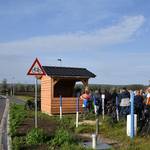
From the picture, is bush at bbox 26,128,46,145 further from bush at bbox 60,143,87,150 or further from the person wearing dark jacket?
the person wearing dark jacket

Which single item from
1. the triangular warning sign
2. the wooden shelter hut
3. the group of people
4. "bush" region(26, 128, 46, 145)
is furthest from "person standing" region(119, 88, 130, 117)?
the wooden shelter hut

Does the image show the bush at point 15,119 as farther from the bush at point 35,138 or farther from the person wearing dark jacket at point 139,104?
the person wearing dark jacket at point 139,104

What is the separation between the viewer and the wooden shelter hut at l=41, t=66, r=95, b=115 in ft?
84.6

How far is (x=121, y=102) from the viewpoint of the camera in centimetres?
1761

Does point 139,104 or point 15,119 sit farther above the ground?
point 139,104

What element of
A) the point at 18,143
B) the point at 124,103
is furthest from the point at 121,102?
the point at 18,143

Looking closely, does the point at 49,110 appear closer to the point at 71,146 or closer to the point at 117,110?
A: the point at 117,110

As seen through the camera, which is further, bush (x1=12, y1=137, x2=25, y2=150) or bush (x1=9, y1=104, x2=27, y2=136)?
bush (x1=9, y1=104, x2=27, y2=136)

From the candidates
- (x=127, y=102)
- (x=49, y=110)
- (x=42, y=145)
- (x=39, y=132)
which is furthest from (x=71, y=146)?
(x=49, y=110)

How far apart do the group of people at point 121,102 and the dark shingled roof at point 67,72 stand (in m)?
2.84

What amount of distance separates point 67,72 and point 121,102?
383 inches

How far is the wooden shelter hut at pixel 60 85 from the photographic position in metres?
25.8

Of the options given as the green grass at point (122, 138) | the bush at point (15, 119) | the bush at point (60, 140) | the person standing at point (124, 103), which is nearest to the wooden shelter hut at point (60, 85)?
the bush at point (15, 119)

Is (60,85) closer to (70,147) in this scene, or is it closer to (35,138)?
(35,138)
